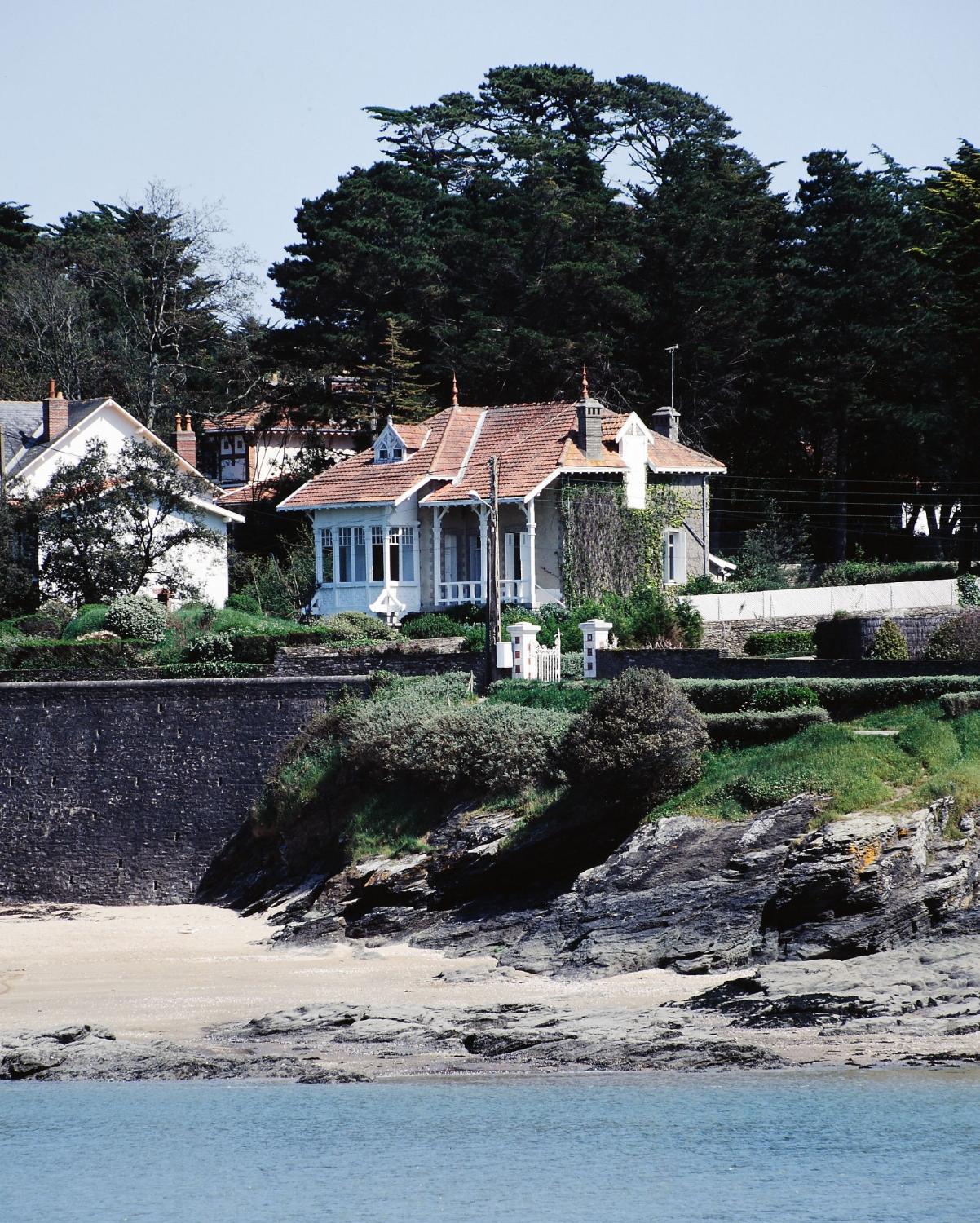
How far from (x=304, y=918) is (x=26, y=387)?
3834 centimetres

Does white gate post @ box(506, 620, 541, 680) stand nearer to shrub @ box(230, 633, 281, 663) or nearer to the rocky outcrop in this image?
shrub @ box(230, 633, 281, 663)

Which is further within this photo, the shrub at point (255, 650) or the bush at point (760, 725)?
the shrub at point (255, 650)

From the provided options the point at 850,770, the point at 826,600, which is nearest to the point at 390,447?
the point at 826,600

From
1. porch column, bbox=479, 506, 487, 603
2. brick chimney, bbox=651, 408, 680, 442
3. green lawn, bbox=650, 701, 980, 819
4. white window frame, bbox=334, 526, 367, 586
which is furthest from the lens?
brick chimney, bbox=651, 408, 680, 442

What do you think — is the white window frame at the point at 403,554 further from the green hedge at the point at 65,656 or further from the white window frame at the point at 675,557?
the green hedge at the point at 65,656

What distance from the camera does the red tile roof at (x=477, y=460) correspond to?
4812cm

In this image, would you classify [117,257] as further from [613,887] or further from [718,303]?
[613,887]

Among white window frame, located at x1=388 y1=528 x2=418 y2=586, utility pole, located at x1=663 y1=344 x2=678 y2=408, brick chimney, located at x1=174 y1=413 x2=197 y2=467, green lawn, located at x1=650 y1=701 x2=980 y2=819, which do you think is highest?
utility pole, located at x1=663 y1=344 x2=678 y2=408

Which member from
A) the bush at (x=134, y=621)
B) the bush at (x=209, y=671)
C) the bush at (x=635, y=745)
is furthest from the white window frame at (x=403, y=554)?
the bush at (x=635, y=745)

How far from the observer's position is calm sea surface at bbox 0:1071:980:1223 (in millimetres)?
20047

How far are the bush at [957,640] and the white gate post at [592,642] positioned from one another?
686cm

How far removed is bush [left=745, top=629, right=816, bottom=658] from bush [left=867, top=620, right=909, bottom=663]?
3125 millimetres

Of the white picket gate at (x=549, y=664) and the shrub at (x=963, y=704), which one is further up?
the white picket gate at (x=549, y=664)

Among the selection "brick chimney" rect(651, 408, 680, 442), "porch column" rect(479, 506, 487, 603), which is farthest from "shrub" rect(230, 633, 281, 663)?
"brick chimney" rect(651, 408, 680, 442)
